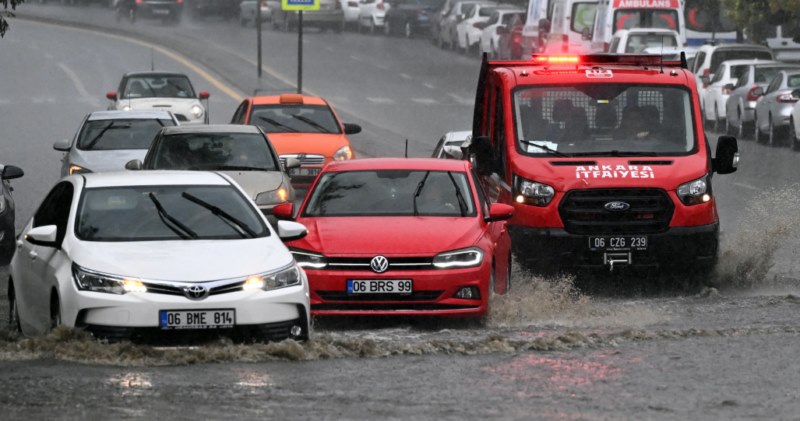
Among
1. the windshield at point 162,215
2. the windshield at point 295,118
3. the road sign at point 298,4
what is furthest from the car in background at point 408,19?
the windshield at point 162,215

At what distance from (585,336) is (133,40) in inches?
1948

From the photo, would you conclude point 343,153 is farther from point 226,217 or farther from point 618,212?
point 226,217

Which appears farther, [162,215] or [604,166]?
[604,166]

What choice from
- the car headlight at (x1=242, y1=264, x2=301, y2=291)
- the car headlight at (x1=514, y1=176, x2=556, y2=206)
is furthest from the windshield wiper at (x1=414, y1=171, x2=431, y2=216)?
the car headlight at (x1=242, y1=264, x2=301, y2=291)

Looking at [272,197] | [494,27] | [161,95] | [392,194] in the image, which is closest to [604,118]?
[392,194]

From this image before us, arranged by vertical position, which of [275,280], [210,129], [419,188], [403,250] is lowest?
[210,129]

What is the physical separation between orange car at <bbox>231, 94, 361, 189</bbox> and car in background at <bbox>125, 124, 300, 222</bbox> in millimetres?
3828

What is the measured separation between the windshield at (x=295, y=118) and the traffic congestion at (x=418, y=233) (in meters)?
0.04

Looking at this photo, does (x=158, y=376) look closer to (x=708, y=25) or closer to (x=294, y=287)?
(x=294, y=287)

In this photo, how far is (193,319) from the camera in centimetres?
1061

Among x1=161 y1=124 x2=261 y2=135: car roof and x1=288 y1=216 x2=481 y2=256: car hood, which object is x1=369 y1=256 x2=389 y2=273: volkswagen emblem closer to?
x1=288 y1=216 x2=481 y2=256: car hood

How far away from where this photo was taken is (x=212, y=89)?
45.3m

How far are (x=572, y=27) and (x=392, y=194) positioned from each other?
1253 inches

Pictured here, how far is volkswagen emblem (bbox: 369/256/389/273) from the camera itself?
12.7m
